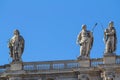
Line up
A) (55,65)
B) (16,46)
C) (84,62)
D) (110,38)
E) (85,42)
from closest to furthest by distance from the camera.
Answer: (84,62) → (110,38) → (85,42) → (55,65) → (16,46)

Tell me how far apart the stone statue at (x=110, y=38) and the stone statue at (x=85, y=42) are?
3.63 ft

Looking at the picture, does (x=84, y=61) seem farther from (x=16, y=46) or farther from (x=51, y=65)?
(x=16, y=46)

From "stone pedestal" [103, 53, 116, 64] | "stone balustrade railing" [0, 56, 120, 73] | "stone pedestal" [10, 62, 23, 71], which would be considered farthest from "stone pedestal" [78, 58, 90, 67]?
"stone pedestal" [10, 62, 23, 71]

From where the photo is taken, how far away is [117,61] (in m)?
48.7

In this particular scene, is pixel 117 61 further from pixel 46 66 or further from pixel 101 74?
pixel 46 66

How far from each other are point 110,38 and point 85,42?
1.72 m

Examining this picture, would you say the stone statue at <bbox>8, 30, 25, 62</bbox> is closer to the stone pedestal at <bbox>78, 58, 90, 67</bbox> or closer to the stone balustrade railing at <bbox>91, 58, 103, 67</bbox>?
the stone pedestal at <bbox>78, 58, 90, 67</bbox>

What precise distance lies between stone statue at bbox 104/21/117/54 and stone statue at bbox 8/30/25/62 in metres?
5.94

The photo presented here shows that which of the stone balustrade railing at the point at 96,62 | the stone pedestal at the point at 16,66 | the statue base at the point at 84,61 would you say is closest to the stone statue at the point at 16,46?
the stone pedestal at the point at 16,66

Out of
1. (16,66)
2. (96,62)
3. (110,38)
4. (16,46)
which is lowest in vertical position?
(16,66)

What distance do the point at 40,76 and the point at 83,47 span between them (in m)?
3.48

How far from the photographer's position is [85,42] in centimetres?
4981

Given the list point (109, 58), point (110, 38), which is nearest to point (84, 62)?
point (109, 58)

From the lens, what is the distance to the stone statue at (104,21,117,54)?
49.1m
